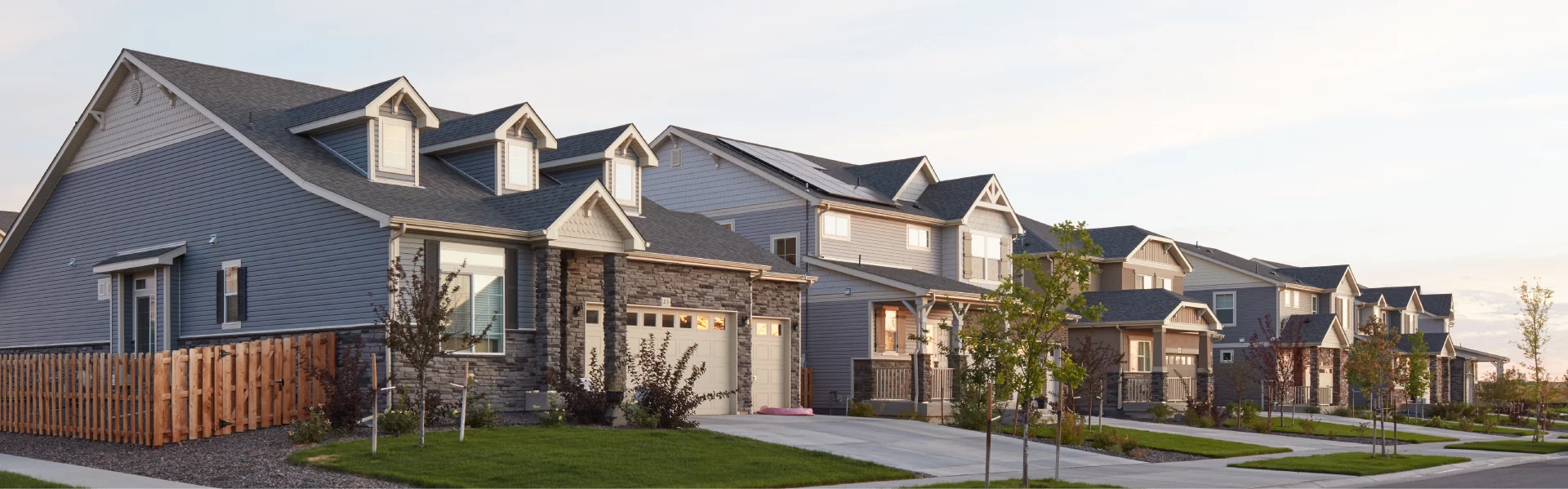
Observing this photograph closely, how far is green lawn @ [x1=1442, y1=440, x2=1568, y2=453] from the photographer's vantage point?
31.1 m

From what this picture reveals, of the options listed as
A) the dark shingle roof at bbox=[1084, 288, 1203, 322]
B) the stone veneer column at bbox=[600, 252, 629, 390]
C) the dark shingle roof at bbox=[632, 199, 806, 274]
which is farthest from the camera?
the dark shingle roof at bbox=[1084, 288, 1203, 322]

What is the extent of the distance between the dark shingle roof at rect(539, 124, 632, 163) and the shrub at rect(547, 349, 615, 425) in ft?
21.4

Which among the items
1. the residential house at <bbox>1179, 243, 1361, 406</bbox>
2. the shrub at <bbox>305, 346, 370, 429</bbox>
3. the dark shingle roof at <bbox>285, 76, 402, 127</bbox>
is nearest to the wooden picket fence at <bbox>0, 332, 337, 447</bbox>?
the shrub at <bbox>305, 346, 370, 429</bbox>

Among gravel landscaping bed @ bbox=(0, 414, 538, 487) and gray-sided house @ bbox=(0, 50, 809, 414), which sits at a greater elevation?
gray-sided house @ bbox=(0, 50, 809, 414)

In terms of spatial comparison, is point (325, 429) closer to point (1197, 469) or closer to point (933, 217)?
point (1197, 469)

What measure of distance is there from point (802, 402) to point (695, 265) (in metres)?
7.64

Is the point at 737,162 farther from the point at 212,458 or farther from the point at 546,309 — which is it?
the point at 212,458

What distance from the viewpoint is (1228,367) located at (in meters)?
Result: 51.1

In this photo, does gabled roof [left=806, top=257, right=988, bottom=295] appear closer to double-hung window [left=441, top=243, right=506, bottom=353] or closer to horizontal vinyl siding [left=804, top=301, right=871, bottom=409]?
→ horizontal vinyl siding [left=804, top=301, right=871, bottom=409]

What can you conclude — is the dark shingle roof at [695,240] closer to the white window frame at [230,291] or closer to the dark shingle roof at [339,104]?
the dark shingle roof at [339,104]

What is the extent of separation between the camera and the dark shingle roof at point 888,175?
3984 cm

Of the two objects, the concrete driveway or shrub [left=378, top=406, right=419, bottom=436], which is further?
the concrete driveway

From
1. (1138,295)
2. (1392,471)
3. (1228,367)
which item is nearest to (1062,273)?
(1392,471)

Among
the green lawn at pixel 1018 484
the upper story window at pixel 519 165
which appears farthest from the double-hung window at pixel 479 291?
the green lawn at pixel 1018 484
